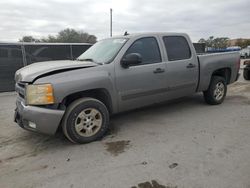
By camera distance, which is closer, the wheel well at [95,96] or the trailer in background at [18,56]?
the wheel well at [95,96]

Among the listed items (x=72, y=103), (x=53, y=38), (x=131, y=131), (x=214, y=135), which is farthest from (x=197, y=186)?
(x=53, y=38)

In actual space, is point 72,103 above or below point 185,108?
above

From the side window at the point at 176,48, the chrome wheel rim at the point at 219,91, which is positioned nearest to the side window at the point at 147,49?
the side window at the point at 176,48

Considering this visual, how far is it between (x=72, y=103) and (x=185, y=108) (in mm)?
3244

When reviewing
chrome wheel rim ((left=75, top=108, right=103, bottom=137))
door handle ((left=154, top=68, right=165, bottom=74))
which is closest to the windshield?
door handle ((left=154, top=68, right=165, bottom=74))

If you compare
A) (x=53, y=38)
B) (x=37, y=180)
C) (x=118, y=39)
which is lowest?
(x=37, y=180)

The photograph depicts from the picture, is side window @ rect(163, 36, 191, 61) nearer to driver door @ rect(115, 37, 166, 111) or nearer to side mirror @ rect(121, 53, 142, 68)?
driver door @ rect(115, 37, 166, 111)

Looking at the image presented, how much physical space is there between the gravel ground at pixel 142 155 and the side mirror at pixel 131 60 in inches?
50.6

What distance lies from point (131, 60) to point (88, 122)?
52.4 inches

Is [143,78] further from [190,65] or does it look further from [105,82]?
[190,65]

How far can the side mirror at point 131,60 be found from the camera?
4.25 m

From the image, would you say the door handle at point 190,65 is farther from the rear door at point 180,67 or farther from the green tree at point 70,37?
the green tree at point 70,37

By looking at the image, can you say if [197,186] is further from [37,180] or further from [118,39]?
[118,39]

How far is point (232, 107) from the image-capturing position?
604cm
